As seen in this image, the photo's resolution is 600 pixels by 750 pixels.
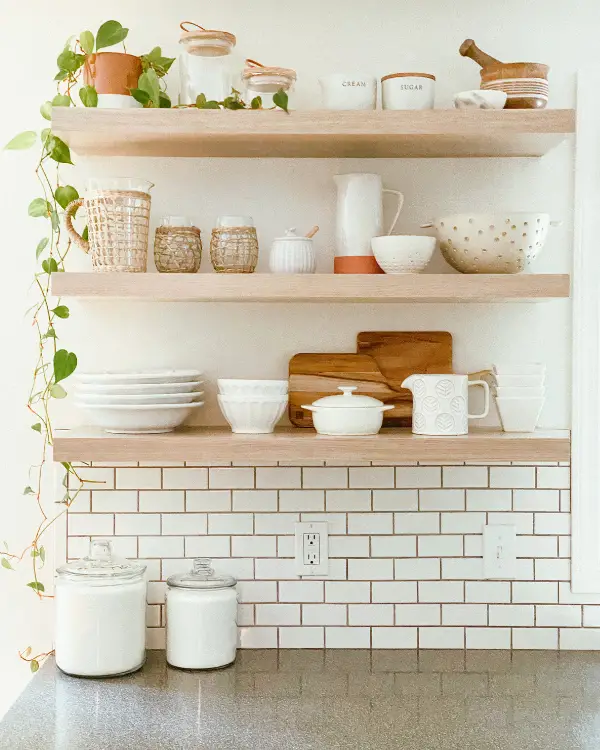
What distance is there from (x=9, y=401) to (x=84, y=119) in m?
0.67

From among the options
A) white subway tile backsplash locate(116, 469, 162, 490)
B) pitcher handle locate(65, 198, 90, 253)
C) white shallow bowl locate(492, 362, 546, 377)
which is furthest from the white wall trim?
pitcher handle locate(65, 198, 90, 253)

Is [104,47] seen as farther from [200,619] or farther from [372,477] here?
[200,619]

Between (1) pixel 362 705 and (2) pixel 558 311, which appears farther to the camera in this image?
(2) pixel 558 311

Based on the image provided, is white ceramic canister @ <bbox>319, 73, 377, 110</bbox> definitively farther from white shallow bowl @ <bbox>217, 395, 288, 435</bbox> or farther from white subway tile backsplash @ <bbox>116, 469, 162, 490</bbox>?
white subway tile backsplash @ <bbox>116, 469, 162, 490</bbox>

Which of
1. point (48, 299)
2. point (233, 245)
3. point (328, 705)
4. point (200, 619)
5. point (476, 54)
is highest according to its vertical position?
point (476, 54)

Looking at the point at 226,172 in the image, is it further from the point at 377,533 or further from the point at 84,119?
the point at 377,533

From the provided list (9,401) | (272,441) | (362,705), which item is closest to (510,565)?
(362,705)

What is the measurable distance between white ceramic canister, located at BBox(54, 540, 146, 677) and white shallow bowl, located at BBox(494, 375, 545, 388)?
84 centimetres

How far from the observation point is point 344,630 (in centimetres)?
202

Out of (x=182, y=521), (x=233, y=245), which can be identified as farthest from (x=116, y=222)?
(x=182, y=521)

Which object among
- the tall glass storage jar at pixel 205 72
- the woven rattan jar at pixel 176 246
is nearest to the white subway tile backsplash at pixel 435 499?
the woven rattan jar at pixel 176 246

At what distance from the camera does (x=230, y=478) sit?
6.70ft

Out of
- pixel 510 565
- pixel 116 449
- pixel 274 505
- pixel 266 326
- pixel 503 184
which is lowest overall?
pixel 510 565

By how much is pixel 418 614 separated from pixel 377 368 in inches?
21.6
